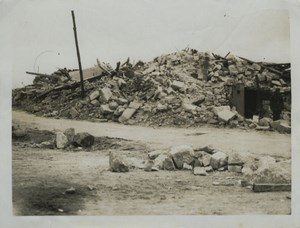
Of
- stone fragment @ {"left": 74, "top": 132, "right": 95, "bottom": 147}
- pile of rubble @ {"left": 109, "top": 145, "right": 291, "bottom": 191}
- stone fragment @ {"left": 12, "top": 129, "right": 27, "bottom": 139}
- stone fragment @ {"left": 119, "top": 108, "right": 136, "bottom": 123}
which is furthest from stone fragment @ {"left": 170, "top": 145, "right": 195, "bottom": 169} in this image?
stone fragment @ {"left": 12, "top": 129, "right": 27, "bottom": 139}

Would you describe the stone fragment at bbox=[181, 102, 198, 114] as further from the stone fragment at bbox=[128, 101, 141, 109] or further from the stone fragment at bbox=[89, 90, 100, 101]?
the stone fragment at bbox=[89, 90, 100, 101]

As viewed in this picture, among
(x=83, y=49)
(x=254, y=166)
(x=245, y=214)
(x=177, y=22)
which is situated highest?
(x=177, y=22)

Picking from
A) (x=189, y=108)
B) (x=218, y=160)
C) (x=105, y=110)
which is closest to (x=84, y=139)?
(x=105, y=110)

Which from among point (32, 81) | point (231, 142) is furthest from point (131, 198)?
point (32, 81)

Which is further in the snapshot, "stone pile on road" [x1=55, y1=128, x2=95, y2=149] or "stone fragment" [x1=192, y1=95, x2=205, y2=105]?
"stone fragment" [x1=192, y1=95, x2=205, y2=105]

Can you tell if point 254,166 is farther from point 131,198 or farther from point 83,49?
point 83,49

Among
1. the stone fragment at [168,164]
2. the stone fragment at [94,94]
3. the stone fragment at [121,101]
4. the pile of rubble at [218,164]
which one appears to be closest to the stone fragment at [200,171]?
the pile of rubble at [218,164]

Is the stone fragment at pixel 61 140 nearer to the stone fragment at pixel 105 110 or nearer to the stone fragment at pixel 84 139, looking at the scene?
the stone fragment at pixel 84 139

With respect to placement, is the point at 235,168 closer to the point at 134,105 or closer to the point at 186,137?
the point at 186,137
